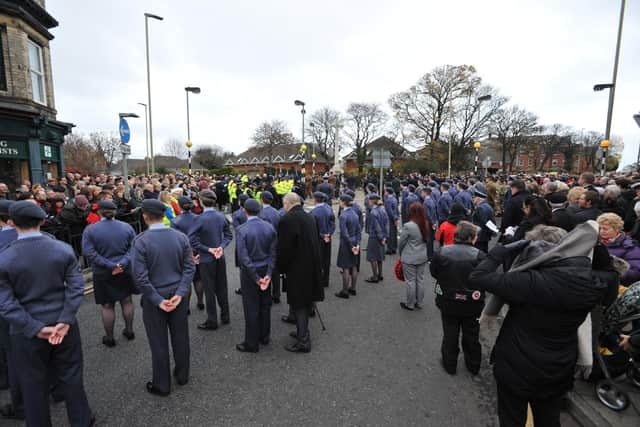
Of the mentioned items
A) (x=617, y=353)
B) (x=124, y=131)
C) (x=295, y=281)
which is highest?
(x=124, y=131)

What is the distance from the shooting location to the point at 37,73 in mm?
13641

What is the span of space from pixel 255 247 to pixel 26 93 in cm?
1467

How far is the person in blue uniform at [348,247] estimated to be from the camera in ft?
19.7

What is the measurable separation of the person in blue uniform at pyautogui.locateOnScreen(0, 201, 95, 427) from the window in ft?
50.2

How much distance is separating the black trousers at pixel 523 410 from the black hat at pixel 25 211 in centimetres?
388

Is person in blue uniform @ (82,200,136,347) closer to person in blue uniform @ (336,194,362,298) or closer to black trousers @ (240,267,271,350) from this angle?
black trousers @ (240,267,271,350)

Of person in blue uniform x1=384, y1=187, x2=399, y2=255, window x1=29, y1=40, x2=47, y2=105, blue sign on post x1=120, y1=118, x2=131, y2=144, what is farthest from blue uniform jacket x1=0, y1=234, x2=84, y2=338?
window x1=29, y1=40, x2=47, y2=105

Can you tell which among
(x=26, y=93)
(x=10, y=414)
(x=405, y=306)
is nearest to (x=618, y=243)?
(x=405, y=306)

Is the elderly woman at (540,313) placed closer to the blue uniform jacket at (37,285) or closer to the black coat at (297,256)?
the black coat at (297,256)

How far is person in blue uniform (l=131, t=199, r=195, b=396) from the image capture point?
3.24 metres

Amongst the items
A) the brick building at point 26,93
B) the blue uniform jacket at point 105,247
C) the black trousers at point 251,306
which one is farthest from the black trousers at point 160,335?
the brick building at point 26,93

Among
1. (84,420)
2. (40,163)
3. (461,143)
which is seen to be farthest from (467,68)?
(84,420)

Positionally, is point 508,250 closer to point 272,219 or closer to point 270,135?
point 272,219

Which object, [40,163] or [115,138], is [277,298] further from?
[115,138]
